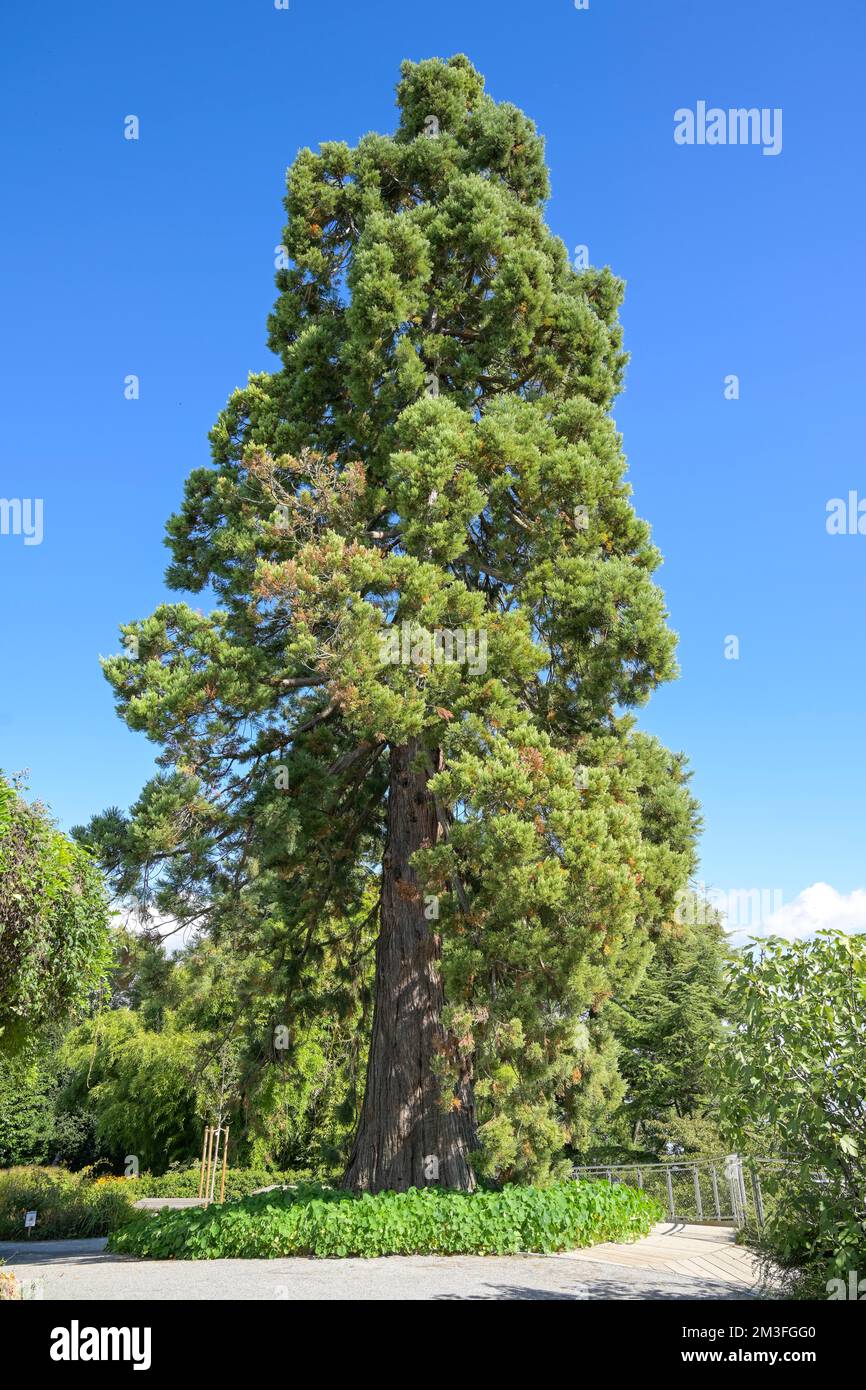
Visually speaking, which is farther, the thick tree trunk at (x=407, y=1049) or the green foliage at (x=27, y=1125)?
the green foliage at (x=27, y=1125)

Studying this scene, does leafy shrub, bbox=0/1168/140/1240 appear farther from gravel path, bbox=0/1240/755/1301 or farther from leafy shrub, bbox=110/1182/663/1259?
gravel path, bbox=0/1240/755/1301

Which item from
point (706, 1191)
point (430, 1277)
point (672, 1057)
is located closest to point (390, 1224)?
point (430, 1277)

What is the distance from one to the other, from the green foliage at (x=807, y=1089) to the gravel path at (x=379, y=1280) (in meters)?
1.71

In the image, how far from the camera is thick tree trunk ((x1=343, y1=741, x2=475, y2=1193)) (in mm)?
11070

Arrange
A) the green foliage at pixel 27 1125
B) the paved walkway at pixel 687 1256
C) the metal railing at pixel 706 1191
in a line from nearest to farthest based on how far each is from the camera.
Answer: the paved walkway at pixel 687 1256
the metal railing at pixel 706 1191
the green foliage at pixel 27 1125

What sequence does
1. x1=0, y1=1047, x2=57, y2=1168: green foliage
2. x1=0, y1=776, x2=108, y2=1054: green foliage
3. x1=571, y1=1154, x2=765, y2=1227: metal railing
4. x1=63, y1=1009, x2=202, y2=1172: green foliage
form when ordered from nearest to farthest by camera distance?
x1=0, y1=776, x2=108, y2=1054: green foliage → x1=571, y1=1154, x2=765, y2=1227: metal railing → x1=63, y1=1009, x2=202, y2=1172: green foliage → x1=0, y1=1047, x2=57, y2=1168: green foliage

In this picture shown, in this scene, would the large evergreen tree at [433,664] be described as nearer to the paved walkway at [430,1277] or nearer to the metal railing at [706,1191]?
the paved walkway at [430,1277]

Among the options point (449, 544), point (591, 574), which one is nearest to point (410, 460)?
point (449, 544)

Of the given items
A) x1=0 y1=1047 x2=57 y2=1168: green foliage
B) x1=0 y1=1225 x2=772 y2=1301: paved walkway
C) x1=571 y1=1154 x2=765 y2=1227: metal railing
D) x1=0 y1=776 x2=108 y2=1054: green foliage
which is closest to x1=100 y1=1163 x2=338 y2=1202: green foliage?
x1=0 y1=1047 x2=57 y2=1168: green foliage

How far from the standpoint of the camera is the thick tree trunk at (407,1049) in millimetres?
11070

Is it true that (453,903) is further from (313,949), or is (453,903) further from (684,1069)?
(684,1069)

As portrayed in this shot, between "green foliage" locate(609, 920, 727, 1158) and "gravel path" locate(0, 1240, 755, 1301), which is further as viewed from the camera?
"green foliage" locate(609, 920, 727, 1158)

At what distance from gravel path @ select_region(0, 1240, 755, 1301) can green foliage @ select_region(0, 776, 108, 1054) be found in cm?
229

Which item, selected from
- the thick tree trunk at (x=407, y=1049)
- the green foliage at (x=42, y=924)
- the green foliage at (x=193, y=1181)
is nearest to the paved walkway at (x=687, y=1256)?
the thick tree trunk at (x=407, y=1049)
